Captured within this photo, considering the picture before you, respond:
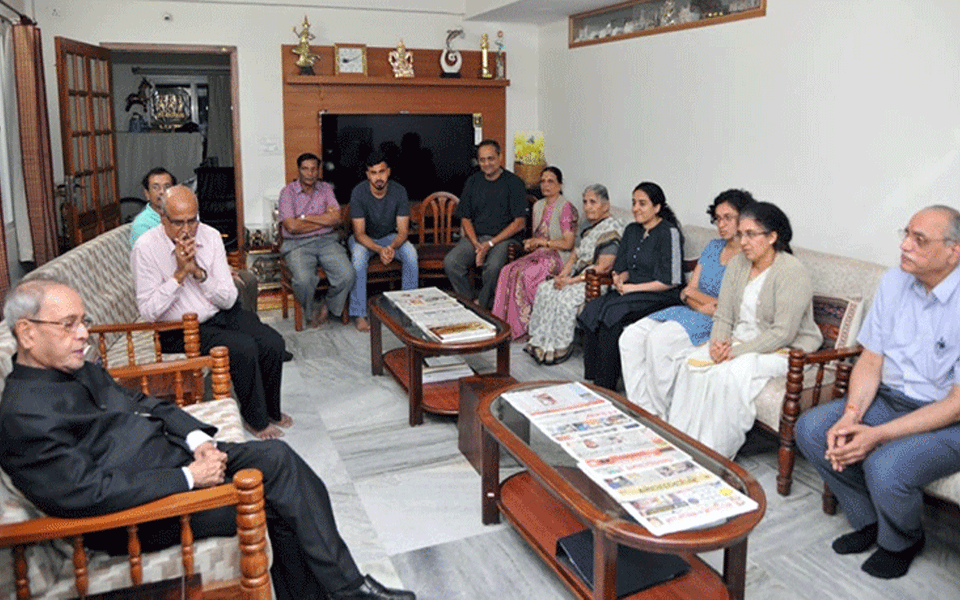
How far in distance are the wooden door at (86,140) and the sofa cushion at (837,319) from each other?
452cm

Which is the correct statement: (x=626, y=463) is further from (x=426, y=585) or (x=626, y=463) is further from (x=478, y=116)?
(x=478, y=116)

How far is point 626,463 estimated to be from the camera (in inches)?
91.9

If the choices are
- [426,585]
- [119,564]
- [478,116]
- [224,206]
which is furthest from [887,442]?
[224,206]

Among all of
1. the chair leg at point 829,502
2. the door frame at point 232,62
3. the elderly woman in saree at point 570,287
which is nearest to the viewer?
the chair leg at point 829,502

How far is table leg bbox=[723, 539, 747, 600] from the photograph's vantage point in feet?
7.31

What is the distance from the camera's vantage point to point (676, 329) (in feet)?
12.6

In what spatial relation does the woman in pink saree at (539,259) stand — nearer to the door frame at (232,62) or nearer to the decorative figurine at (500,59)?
the decorative figurine at (500,59)

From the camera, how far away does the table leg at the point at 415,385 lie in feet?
12.4

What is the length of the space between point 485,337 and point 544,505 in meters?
1.16

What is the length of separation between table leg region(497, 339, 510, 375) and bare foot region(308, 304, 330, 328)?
2103 mm

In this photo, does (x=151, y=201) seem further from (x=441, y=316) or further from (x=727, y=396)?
(x=727, y=396)

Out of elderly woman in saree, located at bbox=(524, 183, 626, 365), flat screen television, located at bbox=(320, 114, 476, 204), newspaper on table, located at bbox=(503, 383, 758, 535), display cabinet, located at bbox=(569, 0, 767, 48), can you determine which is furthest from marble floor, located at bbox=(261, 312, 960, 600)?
flat screen television, located at bbox=(320, 114, 476, 204)

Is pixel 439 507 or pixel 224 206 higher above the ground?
pixel 224 206

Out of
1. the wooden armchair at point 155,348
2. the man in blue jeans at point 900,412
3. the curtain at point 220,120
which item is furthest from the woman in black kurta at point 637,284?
the curtain at point 220,120
